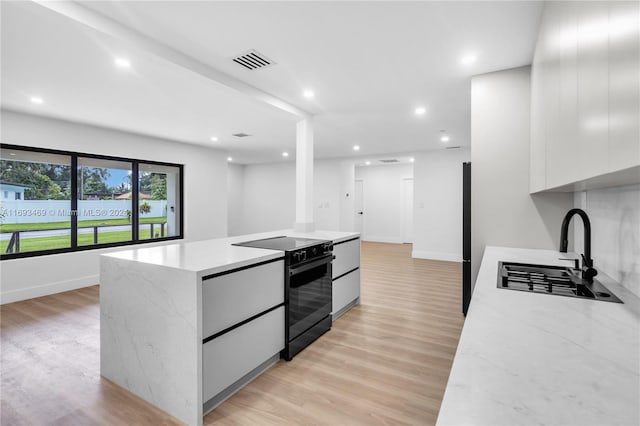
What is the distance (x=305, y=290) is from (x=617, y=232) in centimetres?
206

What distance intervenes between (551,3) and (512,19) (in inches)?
19.9

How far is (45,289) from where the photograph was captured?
14.5 feet

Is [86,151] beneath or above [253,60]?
beneath

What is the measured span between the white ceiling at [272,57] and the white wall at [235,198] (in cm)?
512

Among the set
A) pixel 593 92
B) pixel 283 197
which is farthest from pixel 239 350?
pixel 283 197

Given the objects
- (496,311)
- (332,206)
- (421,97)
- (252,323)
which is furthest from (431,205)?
(496,311)

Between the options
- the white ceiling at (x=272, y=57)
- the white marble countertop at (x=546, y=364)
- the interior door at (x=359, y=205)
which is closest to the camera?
the white marble countertop at (x=546, y=364)

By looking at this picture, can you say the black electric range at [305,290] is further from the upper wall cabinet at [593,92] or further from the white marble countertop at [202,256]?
the upper wall cabinet at [593,92]

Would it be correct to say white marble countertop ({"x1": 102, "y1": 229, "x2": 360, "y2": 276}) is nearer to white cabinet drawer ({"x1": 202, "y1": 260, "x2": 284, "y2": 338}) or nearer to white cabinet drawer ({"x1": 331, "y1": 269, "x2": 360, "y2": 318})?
white cabinet drawer ({"x1": 202, "y1": 260, "x2": 284, "y2": 338})

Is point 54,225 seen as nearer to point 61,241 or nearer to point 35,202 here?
point 61,241

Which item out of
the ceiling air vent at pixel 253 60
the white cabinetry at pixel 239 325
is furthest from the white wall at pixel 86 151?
the white cabinetry at pixel 239 325

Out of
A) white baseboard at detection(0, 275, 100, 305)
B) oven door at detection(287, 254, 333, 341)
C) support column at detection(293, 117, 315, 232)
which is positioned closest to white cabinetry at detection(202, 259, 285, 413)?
oven door at detection(287, 254, 333, 341)

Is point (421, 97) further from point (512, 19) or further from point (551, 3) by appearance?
point (551, 3)

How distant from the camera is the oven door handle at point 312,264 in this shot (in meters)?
2.57
